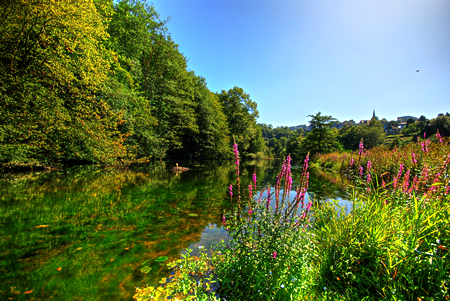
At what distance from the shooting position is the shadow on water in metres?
2.94

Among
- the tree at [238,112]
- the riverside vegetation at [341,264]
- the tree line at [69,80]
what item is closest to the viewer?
the riverside vegetation at [341,264]

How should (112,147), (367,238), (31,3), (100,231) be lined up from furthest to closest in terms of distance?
(112,147) → (31,3) → (100,231) → (367,238)

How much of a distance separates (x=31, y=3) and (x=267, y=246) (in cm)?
1437

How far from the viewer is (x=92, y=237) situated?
4.48 metres

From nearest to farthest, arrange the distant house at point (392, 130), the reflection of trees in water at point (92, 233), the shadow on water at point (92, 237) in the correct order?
the shadow on water at point (92, 237), the reflection of trees in water at point (92, 233), the distant house at point (392, 130)

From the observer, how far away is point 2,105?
29.1ft

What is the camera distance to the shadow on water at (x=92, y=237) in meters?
2.94

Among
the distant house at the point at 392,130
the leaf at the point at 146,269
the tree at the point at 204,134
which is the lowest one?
the leaf at the point at 146,269

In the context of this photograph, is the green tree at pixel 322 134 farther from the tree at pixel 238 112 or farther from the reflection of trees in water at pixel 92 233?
the reflection of trees in water at pixel 92 233

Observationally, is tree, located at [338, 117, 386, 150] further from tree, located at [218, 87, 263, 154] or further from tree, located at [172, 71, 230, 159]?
tree, located at [172, 71, 230, 159]

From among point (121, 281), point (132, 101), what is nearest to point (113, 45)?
point (132, 101)

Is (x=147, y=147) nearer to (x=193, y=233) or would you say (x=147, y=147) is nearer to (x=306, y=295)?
(x=193, y=233)

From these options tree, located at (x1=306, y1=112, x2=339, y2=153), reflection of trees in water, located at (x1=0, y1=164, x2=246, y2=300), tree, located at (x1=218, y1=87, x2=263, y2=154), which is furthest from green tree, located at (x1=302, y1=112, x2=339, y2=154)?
reflection of trees in water, located at (x1=0, y1=164, x2=246, y2=300)

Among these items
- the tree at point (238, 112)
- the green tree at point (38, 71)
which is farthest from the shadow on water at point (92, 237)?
the tree at point (238, 112)
